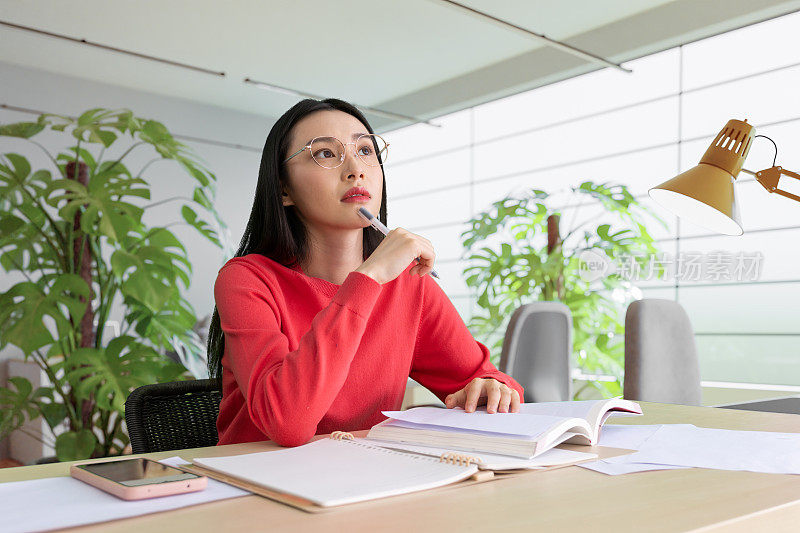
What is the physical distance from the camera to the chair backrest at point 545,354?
2.91 meters

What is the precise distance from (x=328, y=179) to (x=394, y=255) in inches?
12.0

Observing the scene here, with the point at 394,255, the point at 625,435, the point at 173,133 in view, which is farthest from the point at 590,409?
the point at 173,133

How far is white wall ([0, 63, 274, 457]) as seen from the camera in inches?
265

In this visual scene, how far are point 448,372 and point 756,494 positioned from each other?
845 mm

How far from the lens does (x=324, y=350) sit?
3.54ft

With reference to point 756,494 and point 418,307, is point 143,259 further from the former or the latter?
point 756,494

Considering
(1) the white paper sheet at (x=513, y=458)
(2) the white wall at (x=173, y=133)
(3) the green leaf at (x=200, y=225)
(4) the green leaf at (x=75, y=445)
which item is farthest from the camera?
(2) the white wall at (x=173, y=133)

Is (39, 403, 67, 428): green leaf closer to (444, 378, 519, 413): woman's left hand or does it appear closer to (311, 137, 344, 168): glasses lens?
(311, 137, 344, 168): glasses lens

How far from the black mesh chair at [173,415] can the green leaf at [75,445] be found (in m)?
1.23

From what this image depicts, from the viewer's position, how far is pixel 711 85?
545 cm

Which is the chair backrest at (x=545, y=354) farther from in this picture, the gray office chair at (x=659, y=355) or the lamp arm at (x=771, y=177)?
the lamp arm at (x=771, y=177)

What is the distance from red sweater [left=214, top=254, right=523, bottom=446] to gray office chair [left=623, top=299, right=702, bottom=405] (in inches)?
44.0

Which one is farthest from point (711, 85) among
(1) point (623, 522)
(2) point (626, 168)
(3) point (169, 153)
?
(1) point (623, 522)

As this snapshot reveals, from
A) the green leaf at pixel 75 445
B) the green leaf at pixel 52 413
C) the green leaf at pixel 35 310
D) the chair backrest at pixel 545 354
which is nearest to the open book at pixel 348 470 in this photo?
the green leaf at pixel 35 310
